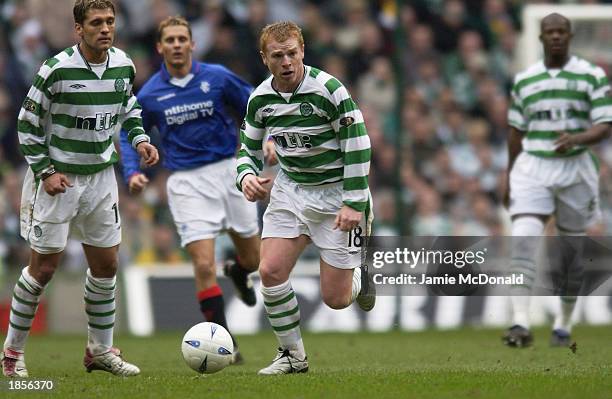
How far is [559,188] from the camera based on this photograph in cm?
1108

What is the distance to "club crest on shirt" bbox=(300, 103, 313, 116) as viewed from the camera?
25.9ft

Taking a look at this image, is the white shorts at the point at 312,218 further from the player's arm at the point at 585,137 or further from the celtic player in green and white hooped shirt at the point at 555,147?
the player's arm at the point at 585,137

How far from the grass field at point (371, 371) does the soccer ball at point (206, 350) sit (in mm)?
94

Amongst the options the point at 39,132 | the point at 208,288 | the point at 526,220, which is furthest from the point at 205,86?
the point at 526,220

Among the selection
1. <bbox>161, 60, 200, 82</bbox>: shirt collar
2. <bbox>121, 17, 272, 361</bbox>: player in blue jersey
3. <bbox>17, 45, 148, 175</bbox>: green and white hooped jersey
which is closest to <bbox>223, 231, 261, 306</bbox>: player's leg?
<bbox>121, 17, 272, 361</bbox>: player in blue jersey

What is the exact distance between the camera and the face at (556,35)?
10.9m

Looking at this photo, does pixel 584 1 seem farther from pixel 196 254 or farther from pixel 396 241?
pixel 196 254

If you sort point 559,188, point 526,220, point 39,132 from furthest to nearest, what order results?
1. point 559,188
2. point 526,220
3. point 39,132

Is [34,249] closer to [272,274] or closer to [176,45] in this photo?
[272,274]

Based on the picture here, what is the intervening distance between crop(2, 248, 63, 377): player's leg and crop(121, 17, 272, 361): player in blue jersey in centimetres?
179

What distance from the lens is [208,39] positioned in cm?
1742

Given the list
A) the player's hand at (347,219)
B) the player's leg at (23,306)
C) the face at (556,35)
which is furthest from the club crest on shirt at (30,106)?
the face at (556,35)

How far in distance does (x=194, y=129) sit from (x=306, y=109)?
242 cm

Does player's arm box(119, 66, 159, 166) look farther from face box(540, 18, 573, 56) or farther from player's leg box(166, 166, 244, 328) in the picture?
face box(540, 18, 573, 56)
